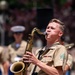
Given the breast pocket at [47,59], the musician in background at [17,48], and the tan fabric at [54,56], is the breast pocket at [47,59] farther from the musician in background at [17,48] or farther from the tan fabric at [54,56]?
the musician in background at [17,48]

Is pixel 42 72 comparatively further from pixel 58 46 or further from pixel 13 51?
pixel 13 51

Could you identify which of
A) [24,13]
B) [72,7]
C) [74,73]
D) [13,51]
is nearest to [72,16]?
[72,7]

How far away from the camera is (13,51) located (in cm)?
926

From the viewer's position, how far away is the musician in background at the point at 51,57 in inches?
224

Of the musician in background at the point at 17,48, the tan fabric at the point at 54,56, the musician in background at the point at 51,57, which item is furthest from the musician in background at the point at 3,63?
the tan fabric at the point at 54,56

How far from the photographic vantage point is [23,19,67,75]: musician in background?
5.70m

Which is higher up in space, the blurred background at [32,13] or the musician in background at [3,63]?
the musician in background at [3,63]

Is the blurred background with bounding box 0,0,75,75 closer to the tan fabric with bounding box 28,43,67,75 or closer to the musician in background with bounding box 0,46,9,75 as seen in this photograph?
the musician in background with bounding box 0,46,9,75

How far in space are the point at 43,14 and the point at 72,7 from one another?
8.17 meters

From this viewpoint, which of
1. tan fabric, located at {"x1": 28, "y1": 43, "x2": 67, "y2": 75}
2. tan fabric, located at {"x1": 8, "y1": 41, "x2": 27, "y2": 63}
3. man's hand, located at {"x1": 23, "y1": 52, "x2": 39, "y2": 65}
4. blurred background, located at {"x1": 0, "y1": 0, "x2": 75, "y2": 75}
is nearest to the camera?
man's hand, located at {"x1": 23, "y1": 52, "x2": 39, "y2": 65}

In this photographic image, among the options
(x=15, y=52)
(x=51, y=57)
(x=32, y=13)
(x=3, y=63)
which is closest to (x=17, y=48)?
(x=15, y=52)

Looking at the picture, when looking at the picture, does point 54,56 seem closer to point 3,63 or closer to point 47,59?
point 47,59

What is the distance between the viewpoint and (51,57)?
19.3 ft

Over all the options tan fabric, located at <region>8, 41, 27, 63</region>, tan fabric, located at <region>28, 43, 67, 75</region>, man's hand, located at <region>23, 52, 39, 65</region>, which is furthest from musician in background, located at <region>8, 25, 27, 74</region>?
man's hand, located at <region>23, 52, 39, 65</region>
